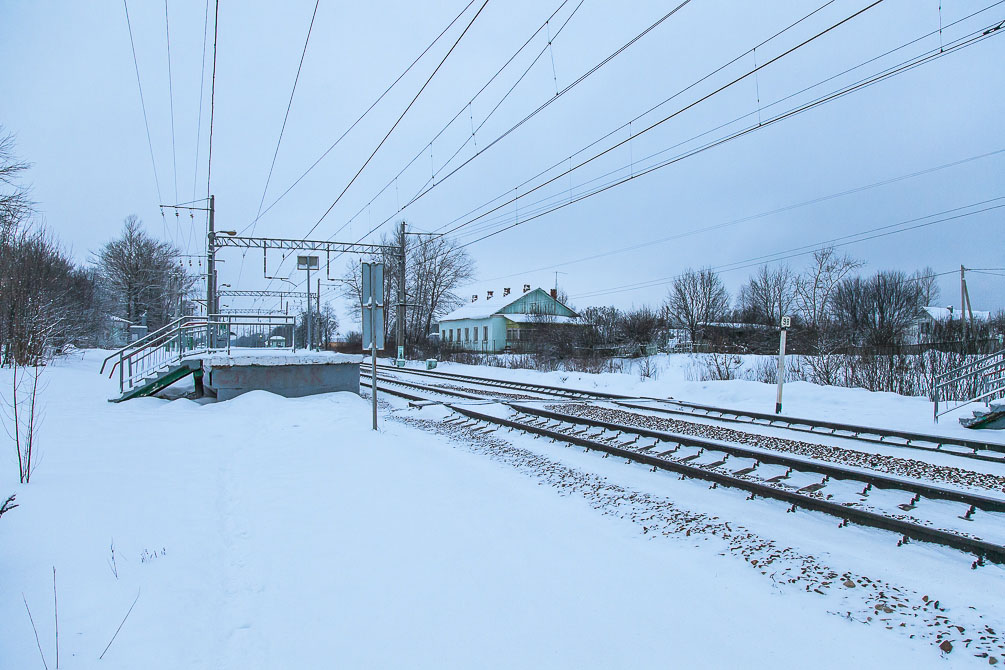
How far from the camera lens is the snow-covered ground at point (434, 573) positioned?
3.28 metres

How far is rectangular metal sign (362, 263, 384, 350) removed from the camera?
1032 cm

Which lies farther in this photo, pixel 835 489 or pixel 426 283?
pixel 426 283

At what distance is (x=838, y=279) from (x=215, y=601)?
5129cm

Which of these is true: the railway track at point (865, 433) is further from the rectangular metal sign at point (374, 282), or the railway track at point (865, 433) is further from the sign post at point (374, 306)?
the rectangular metal sign at point (374, 282)

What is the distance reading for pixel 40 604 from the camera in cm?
333

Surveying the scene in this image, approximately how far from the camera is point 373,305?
34.0ft

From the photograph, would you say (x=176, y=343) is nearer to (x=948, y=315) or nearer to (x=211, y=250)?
(x=211, y=250)

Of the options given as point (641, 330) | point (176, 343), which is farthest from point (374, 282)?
point (641, 330)

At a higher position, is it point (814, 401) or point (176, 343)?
point (176, 343)

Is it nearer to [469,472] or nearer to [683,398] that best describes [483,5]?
[469,472]

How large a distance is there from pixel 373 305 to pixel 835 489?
311 inches

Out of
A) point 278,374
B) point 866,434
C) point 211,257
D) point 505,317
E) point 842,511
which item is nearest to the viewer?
point 842,511

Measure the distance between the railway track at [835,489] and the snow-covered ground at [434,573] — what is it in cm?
18

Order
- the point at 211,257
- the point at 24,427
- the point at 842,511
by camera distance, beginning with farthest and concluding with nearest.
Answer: the point at 211,257
the point at 24,427
the point at 842,511
